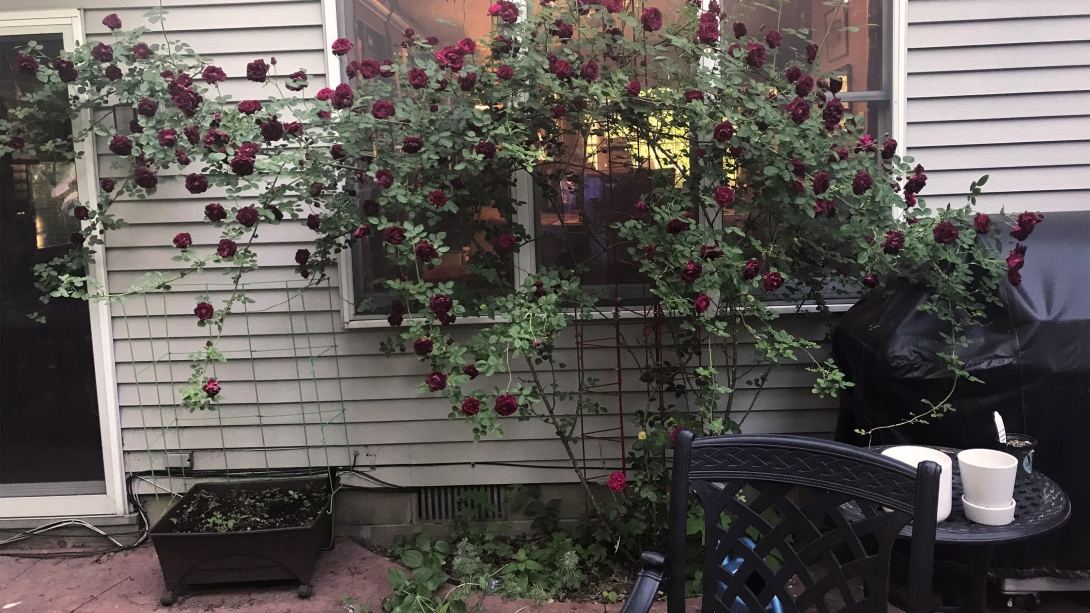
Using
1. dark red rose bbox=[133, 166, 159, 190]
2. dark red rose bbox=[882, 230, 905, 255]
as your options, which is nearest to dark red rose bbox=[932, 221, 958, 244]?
dark red rose bbox=[882, 230, 905, 255]

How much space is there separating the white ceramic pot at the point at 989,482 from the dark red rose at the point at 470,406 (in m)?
1.44

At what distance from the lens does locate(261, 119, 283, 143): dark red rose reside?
100 inches

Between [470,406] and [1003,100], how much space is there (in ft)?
8.65

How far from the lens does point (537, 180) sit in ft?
9.74

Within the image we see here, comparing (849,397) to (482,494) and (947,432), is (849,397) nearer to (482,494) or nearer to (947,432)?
(947,432)

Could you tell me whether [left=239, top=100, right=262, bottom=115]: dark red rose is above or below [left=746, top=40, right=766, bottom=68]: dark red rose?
below

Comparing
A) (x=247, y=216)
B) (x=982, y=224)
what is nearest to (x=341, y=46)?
(x=247, y=216)

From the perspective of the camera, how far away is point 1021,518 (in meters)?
1.85

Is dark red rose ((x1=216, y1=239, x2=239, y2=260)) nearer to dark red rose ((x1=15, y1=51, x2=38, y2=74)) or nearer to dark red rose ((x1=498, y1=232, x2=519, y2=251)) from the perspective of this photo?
dark red rose ((x1=498, y1=232, x2=519, y2=251))

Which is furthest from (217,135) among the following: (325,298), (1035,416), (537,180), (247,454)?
(1035,416)

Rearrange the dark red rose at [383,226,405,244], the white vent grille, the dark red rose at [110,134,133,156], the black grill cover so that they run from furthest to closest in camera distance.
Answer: the white vent grille
the dark red rose at [110,134,133,156]
the dark red rose at [383,226,405,244]
the black grill cover

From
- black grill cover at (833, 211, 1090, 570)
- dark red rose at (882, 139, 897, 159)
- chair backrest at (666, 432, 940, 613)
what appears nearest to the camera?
chair backrest at (666, 432, 940, 613)

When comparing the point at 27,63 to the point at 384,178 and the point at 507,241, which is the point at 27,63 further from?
the point at 507,241

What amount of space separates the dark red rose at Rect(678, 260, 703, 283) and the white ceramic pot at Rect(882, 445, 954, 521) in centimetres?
79
